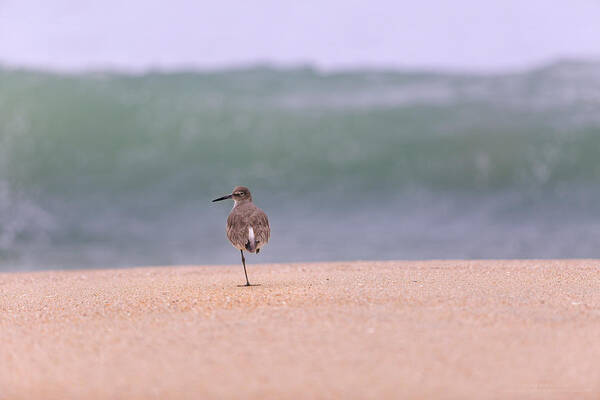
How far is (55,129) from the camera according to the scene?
55.4 feet

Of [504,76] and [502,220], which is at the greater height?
[504,76]

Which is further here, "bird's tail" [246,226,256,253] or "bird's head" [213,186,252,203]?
"bird's head" [213,186,252,203]

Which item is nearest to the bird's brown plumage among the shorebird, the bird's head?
the shorebird

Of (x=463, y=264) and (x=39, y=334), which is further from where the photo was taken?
(x=463, y=264)

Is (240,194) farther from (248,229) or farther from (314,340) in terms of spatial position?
(314,340)

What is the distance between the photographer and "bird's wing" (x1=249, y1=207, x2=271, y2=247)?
584cm

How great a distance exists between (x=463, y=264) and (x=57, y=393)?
500cm

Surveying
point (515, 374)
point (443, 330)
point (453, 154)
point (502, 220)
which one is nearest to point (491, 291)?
point (443, 330)

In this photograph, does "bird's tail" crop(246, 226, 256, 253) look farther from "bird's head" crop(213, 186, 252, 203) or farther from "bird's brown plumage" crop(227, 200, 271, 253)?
"bird's head" crop(213, 186, 252, 203)

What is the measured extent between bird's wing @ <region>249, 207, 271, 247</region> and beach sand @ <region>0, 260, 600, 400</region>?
1.49 ft

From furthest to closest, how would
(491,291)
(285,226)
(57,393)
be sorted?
(285,226), (491,291), (57,393)

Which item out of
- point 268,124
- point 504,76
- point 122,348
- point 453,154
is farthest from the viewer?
point 504,76

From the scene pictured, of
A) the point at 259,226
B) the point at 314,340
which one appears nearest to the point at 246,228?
the point at 259,226

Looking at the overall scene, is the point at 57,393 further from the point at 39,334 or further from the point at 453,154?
the point at 453,154
